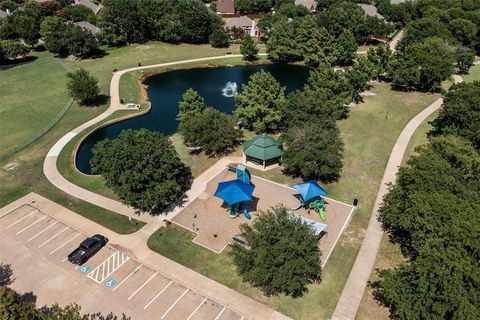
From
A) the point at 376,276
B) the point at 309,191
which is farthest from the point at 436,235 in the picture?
the point at 309,191

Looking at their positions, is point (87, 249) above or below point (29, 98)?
above

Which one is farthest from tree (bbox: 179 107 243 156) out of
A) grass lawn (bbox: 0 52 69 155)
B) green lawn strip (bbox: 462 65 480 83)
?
green lawn strip (bbox: 462 65 480 83)

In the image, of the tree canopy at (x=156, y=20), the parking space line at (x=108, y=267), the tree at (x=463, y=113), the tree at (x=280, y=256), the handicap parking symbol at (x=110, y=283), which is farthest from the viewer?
the tree canopy at (x=156, y=20)

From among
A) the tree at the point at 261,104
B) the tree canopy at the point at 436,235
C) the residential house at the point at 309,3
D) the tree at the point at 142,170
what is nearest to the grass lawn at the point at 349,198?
the tree canopy at the point at 436,235

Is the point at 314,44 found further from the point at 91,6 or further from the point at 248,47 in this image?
the point at 91,6

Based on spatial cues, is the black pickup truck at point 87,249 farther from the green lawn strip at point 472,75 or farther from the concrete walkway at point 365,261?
the green lawn strip at point 472,75

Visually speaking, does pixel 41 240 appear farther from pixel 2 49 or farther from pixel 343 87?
pixel 2 49

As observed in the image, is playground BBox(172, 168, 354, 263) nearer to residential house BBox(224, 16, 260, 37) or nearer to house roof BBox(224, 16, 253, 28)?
residential house BBox(224, 16, 260, 37)
